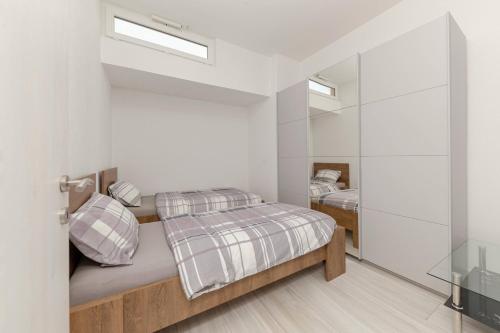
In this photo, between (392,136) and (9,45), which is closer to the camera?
(9,45)

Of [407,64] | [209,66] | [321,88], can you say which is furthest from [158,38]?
[407,64]

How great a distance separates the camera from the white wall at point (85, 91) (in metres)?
1.40

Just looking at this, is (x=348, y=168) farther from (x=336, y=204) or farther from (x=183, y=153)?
(x=183, y=153)

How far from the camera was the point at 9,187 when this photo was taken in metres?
0.44

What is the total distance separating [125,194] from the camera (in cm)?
245

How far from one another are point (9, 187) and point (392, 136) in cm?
244

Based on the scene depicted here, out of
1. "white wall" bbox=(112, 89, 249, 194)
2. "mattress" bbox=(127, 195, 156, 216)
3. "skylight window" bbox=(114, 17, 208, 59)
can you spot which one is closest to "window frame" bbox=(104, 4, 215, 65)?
"skylight window" bbox=(114, 17, 208, 59)

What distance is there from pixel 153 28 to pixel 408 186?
336cm

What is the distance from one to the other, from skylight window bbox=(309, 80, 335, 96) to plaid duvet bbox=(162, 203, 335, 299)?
5.14 ft

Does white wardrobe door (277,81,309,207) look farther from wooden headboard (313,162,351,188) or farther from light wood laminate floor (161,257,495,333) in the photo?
light wood laminate floor (161,257,495,333)

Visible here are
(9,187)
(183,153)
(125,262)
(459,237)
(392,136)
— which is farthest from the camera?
(183,153)

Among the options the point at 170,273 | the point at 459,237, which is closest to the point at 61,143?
the point at 170,273

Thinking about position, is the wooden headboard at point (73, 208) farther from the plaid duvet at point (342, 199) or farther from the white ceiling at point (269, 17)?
the plaid duvet at point (342, 199)

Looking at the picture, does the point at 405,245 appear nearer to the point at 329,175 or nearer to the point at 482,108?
the point at 329,175
